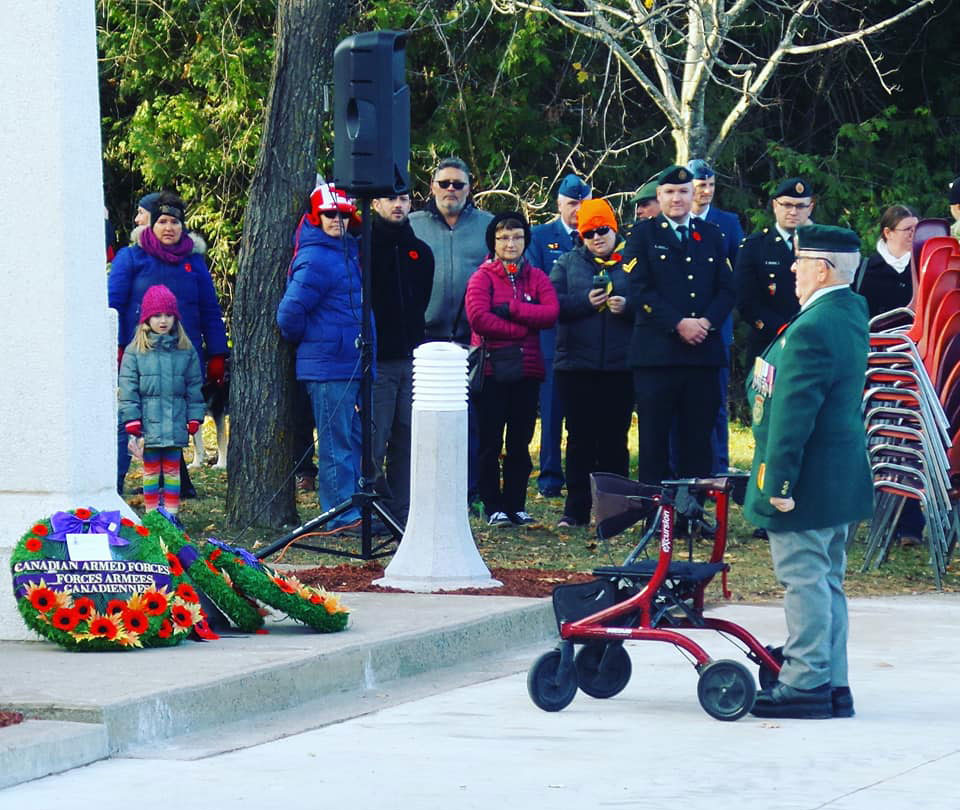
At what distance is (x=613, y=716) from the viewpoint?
7.70 meters

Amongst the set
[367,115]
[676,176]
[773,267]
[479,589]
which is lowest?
[479,589]

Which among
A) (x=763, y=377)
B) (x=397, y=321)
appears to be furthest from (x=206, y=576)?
(x=397, y=321)

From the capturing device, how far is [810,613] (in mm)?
7586

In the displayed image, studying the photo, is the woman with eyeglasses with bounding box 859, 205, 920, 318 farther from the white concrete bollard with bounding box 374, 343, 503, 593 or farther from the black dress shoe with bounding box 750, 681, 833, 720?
the black dress shoe with bounding box 750, 681, 833, 720

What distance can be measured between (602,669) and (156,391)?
536 cm

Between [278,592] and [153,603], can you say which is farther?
[278,592]

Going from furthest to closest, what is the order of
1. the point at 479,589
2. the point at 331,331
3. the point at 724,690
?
1. the point at 331,331
2. the point at 479,589
3. the point at 724,690

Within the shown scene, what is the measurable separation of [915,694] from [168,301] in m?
6.10

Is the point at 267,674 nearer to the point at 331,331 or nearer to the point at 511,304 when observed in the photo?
the point at 331,331

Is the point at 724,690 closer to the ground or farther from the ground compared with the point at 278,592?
closer to the ground

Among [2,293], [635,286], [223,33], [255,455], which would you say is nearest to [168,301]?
[255,455]

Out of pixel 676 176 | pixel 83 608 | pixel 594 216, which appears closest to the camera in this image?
pixel 83 608

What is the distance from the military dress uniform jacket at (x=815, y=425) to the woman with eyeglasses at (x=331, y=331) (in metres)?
5.26

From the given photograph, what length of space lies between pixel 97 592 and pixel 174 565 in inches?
17.6
